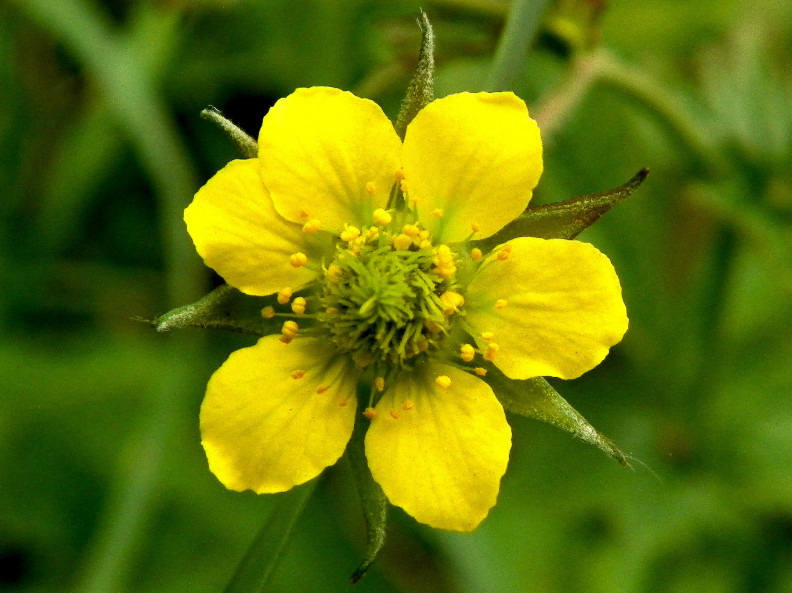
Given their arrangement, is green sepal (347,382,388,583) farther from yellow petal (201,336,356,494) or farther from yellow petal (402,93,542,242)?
yellow petal (402,93,542,242)

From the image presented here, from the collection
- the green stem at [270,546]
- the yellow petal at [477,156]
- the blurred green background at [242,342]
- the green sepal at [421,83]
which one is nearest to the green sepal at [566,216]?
the yellow petal at [477,156]

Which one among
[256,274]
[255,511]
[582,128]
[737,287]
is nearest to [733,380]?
[737,287]

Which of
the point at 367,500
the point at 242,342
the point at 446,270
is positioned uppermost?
the point at 446,270

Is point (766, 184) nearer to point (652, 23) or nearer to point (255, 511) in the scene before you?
point (652, 23)

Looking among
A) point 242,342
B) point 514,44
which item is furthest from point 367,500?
point 242,342

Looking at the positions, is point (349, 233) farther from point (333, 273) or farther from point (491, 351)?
point (491, 351)

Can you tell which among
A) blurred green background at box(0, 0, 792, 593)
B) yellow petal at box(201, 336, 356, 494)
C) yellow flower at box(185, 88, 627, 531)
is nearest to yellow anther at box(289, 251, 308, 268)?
yellow flower at box(185, 88, 627, 531)
